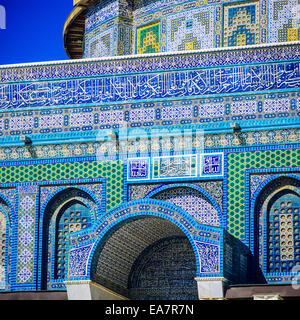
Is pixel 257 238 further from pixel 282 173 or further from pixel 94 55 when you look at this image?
pixel 94 55

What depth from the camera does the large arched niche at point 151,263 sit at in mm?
13922

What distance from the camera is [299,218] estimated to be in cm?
1361

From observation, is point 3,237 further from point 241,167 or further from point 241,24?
point 241,24

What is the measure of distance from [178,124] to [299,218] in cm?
225

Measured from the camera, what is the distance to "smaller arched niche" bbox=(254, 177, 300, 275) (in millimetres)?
13523

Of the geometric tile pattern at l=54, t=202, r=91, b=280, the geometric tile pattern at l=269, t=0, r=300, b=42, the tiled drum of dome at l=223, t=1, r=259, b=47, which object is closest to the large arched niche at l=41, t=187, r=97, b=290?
the geometric tile pattern at l=54, t=202, r=91, b=280

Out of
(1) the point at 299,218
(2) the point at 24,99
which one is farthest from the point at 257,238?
(2) the point at 24,99

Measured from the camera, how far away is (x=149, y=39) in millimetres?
17219

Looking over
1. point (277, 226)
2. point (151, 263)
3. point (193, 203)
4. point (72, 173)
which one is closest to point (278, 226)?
point (277, 226)

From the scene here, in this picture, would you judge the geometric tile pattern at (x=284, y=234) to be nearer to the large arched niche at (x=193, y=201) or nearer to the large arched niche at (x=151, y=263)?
the large arched niche at (x=193, y=201)

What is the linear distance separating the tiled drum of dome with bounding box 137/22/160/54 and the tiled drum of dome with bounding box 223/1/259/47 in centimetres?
132

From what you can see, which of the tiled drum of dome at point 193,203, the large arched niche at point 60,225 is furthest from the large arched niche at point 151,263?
the large arched niche at point 60,225

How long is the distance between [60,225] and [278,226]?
130 inches

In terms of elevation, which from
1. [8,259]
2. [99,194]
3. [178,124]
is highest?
[178,124]
